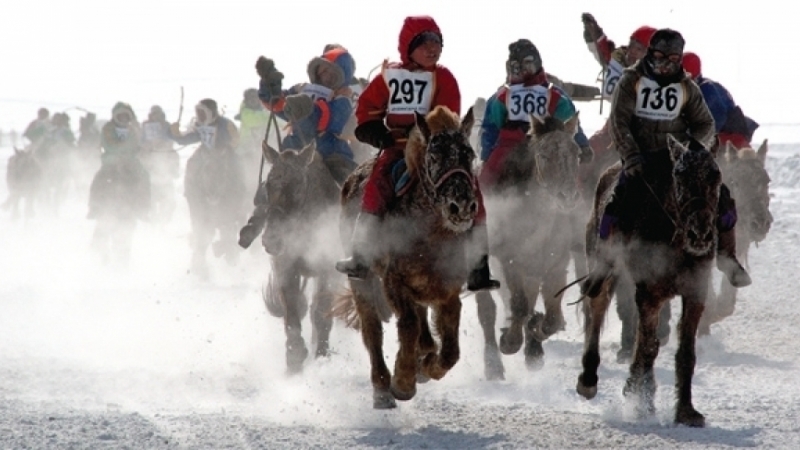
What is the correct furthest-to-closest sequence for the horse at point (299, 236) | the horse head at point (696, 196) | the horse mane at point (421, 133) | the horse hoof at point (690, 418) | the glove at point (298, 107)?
the glove at point (298, 107), the horse at point (299, 236), the horse hoof at point (690, 418), the horse mane at point (421, 133), the horse head at point (696, 196)

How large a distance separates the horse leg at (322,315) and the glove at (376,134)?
10.3ft

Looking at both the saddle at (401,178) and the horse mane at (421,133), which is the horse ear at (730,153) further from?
the horse mane at (421,133)

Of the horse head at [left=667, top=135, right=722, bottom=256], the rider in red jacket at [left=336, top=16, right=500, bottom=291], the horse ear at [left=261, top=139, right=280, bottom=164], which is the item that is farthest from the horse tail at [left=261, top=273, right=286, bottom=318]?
the horse head at [left=667, top=135, right=722, bottom=256]

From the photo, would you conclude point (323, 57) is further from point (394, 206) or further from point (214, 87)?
point (214, 87)

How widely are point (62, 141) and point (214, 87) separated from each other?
8720cm

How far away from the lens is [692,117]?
966cm

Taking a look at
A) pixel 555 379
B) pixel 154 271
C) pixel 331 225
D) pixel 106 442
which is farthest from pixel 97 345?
pixel 154 271

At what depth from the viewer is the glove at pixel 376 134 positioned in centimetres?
982

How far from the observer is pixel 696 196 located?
8461 mm

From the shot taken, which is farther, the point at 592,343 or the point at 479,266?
the point at 592,343

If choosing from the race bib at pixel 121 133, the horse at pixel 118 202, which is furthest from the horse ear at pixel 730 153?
the race bib at pixel 121 133

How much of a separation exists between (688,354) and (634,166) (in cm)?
135

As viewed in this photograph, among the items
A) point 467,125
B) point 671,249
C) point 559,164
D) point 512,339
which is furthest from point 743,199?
point 467,125

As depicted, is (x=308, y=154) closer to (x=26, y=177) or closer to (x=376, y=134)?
(x=376, y=134)
